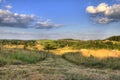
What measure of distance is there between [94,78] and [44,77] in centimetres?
216

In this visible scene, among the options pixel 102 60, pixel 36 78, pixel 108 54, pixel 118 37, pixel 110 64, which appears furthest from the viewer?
pixel 118 37

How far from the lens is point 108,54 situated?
1223 inches

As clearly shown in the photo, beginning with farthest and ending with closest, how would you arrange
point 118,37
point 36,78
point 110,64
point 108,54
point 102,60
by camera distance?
point 118,37 → point 108,54 → point 102,60 → point 110,64 → point 36,78

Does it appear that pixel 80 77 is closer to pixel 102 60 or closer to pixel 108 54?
pixel 102 60

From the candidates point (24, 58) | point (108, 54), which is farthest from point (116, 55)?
point (24, 58)

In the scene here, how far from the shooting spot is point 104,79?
13.7 m

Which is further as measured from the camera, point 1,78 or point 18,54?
point 18,54

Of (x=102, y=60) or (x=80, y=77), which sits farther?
(x=102, y=60)

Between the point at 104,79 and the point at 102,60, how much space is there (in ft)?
50.8

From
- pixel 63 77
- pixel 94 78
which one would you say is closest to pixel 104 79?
pixel 94 78

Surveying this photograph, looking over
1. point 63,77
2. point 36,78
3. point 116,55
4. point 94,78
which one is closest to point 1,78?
point 36,78

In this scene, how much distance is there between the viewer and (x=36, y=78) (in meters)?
12.9

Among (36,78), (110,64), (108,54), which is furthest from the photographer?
(108,54)

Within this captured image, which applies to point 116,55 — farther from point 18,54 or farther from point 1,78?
point 1,78
